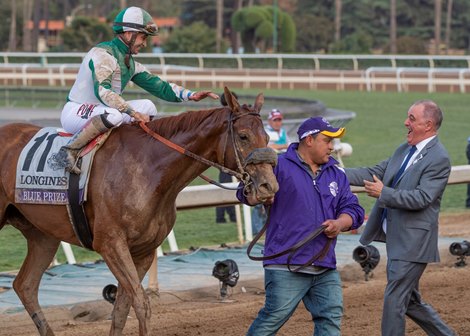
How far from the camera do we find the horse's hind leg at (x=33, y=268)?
7.51 m

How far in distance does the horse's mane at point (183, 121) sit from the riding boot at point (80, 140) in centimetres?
31

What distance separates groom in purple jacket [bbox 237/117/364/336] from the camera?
604 cm

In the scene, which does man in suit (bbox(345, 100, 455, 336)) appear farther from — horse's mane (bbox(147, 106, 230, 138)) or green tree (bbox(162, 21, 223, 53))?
green tree (bbox(162, 21, 223, 53))

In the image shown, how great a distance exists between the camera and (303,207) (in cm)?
606

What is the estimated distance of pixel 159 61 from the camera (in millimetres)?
51406

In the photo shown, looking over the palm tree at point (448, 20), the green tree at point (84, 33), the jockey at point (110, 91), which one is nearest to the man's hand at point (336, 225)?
the jockey at point (110, 91)

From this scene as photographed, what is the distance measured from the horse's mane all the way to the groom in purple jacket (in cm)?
71

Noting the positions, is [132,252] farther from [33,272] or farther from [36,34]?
[36,34]

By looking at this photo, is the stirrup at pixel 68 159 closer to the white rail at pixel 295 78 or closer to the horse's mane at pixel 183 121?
the horse's mane at pixel 183 121

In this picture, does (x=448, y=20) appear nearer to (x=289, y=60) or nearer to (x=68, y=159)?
(x=289, y=60)

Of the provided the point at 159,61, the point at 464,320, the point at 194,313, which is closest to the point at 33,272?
the point at 194,313

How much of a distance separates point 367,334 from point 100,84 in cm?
251

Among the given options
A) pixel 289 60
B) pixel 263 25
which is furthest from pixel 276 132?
pixel 263 25

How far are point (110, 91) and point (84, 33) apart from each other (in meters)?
57.7
